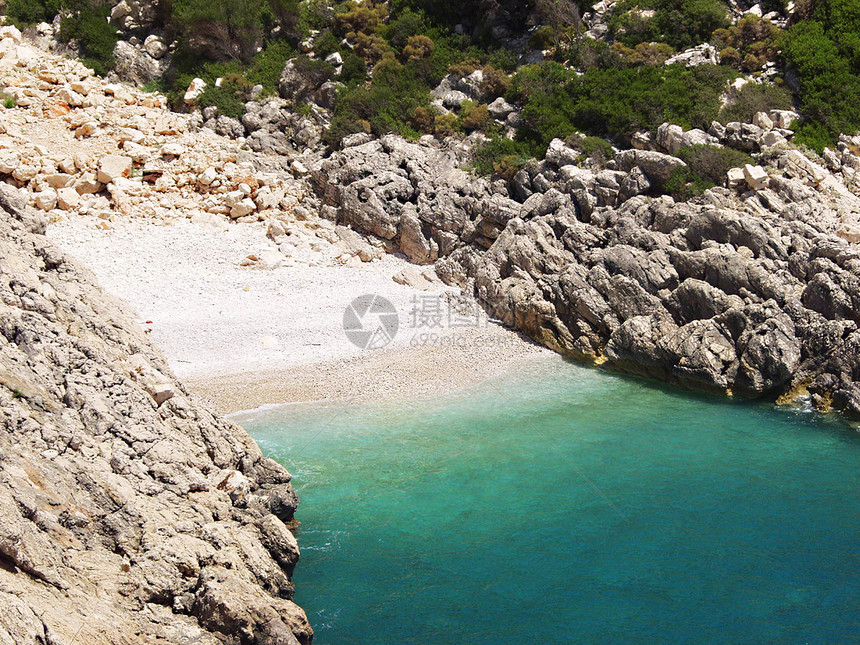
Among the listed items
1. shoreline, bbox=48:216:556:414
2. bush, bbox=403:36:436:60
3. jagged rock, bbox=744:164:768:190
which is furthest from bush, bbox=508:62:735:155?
shoreline, bbox=48:216:556:414

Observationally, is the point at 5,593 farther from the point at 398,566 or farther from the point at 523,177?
the point at 523,177

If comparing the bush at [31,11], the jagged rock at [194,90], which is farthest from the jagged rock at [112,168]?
the bush at [31,11]

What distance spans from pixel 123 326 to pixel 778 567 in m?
14.9

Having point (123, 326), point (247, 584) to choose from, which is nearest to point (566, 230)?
point (123, 326)

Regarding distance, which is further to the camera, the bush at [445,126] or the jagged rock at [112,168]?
the bush at [445,126]

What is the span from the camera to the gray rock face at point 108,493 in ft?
31.0

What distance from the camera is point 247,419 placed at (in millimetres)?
22078

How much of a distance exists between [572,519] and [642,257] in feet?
47.3

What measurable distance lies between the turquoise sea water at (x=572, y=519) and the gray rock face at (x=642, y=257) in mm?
1917

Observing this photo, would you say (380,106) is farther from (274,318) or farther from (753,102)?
(753,102)

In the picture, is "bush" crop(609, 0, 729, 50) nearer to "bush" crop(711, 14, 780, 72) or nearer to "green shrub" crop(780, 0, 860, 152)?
"bush" crop(711, 14, 780, 72)

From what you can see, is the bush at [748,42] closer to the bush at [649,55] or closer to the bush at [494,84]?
the bush at [649,55]

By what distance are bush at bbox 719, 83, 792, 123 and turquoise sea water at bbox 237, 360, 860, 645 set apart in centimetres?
1701

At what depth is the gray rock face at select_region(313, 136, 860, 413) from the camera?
2402 cm
